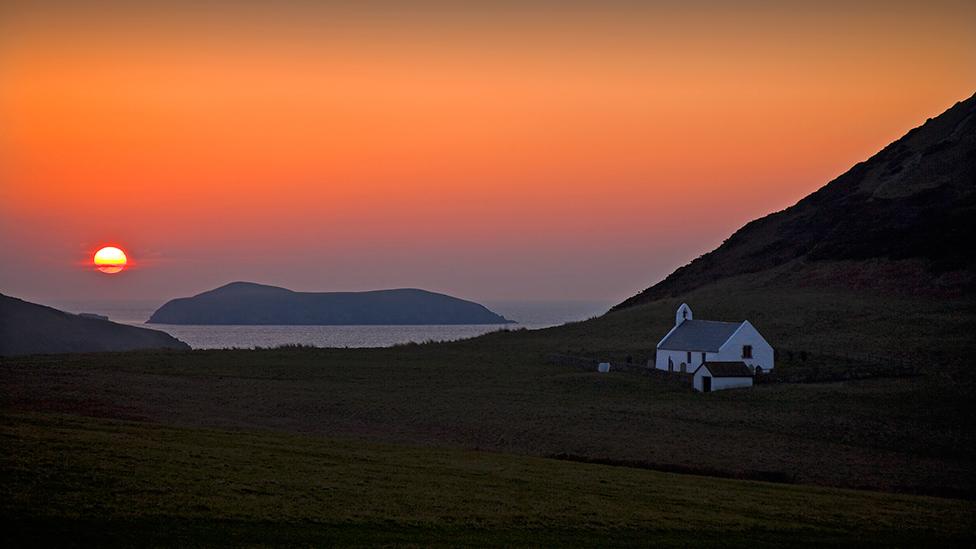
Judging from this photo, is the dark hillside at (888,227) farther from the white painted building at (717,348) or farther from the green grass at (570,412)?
the green grass at (570,412)

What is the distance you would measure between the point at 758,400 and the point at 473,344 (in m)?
40.9

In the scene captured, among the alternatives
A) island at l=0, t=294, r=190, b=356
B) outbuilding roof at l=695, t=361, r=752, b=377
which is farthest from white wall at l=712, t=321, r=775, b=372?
island at l=0, t=294, r=190, b=356

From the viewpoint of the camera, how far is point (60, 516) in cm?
2155

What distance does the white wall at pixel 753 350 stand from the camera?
6788 centimetres

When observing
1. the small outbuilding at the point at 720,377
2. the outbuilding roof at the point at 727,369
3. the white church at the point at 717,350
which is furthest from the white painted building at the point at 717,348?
the small outbuilding at the point at 720,377

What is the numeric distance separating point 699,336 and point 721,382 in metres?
9.67

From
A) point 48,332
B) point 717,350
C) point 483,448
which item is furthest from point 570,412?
point 48,332

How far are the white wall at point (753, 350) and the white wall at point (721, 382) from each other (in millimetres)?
5747

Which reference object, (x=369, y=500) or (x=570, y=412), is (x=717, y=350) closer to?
(x=570, y=412)

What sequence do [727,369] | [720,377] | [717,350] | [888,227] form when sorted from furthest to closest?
1. [888,227]
2. [717,350]
3. [727,369]
4. [720,377]

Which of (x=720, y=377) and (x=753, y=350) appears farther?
(x=753, y=350)

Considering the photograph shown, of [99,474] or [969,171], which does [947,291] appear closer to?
[969,171]

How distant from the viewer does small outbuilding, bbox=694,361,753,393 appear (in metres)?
61.0

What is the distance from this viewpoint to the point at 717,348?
67.9 m
